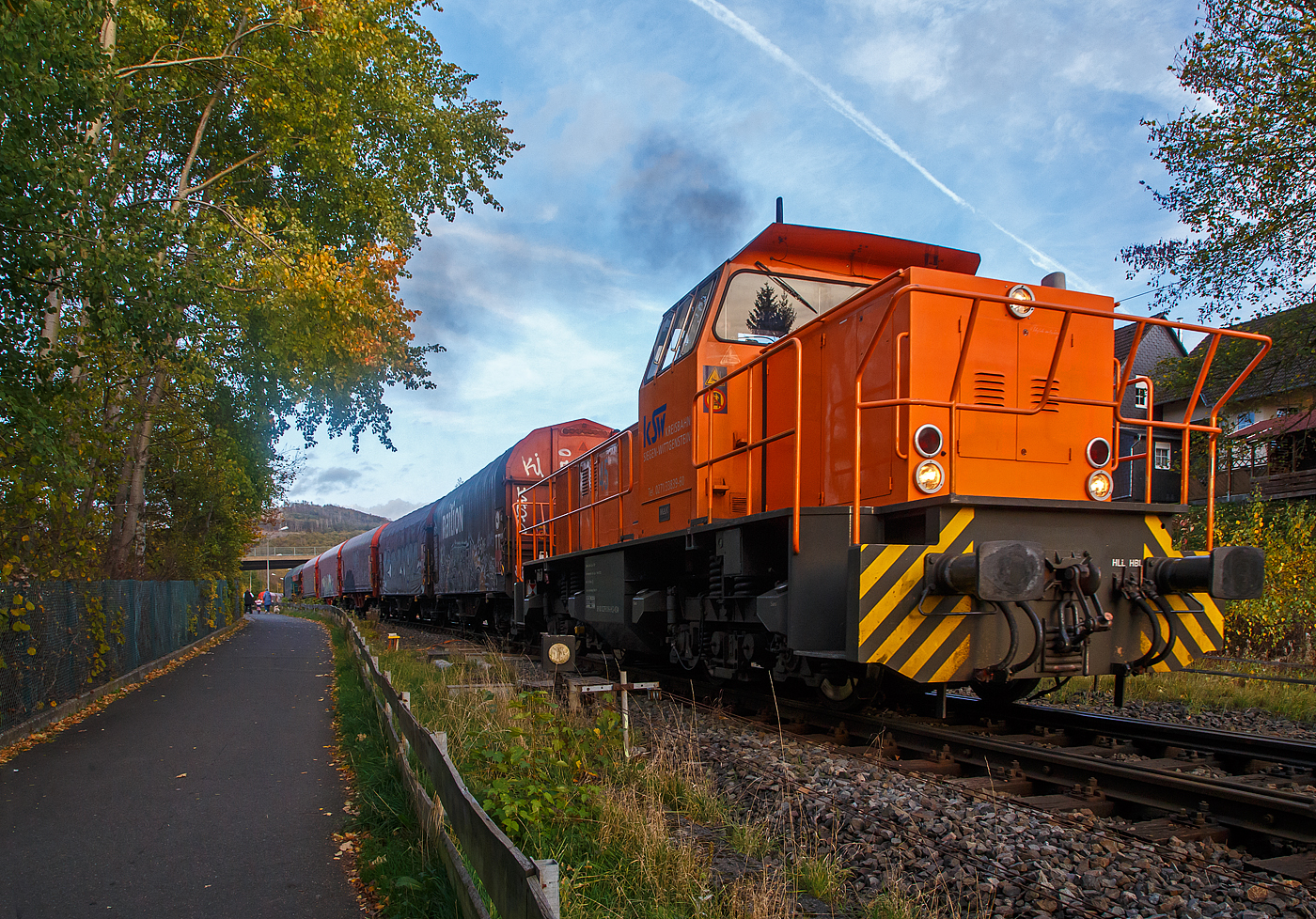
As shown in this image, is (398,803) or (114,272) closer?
(398,803)

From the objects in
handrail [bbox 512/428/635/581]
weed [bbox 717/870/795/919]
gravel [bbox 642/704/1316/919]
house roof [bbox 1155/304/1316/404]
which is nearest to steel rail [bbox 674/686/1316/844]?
gravel [bbox 642/704/1316/919]

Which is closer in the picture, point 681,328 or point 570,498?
point 681,328

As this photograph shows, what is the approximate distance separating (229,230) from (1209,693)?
14.3 meters

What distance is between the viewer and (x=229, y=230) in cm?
1313

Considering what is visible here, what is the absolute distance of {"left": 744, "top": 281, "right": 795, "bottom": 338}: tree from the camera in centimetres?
710

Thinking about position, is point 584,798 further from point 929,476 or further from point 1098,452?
point 1098,452

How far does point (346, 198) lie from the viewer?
16594mm

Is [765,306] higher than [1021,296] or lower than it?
higher

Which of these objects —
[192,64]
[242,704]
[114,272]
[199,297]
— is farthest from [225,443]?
[114,272]

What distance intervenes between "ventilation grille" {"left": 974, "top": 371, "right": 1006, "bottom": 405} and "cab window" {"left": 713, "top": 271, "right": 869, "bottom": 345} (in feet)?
6.12

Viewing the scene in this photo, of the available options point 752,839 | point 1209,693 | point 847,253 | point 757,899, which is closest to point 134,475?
point 847,253

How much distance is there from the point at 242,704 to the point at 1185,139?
1659 centimetres

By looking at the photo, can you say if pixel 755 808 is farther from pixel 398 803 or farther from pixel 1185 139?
pixel 1185 139

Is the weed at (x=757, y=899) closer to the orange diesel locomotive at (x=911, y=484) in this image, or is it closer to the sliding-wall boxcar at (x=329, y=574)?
the orange diesel locomotive at (x=911, y=484)
